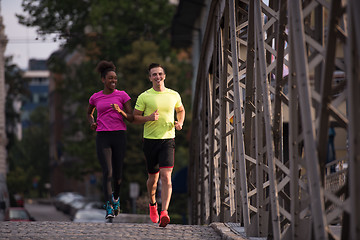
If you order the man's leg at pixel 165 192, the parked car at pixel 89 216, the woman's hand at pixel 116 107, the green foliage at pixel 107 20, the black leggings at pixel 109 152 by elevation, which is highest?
the green foliage at pixel 107 20

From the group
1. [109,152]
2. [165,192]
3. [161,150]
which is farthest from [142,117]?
[165,192]

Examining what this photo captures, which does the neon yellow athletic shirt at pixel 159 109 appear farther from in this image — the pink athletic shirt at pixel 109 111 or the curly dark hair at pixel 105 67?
the curly dark hair at pixel 105 67

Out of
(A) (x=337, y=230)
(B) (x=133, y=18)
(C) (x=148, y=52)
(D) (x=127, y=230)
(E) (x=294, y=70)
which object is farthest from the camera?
(B) (x=133, y=18)

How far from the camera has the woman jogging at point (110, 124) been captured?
33.4 feet

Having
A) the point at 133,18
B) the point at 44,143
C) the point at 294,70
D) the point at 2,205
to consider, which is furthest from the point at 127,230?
the point at 44,143

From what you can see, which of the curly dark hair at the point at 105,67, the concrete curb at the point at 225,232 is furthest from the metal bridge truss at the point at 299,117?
the curly dark hair at the point at 105,67

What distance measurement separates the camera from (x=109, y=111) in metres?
10.2

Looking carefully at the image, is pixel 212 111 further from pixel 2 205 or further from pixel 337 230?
pixel 2 205

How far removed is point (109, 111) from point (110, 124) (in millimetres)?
159

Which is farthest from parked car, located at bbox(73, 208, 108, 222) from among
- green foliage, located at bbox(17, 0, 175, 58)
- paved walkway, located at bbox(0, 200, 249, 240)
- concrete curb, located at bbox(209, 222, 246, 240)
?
concrete curb, located at bbox(209, 222, 246, 240)

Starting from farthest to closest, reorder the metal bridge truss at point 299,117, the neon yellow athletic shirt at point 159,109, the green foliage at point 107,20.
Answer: the green foliage at point 107,20, the neon yellow athletic shirt at point 159,109, the metal bridge truss at point 299,117

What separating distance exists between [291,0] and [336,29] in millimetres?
939

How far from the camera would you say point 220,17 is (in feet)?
43.7

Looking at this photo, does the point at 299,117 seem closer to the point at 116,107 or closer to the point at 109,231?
the point at 116,107
